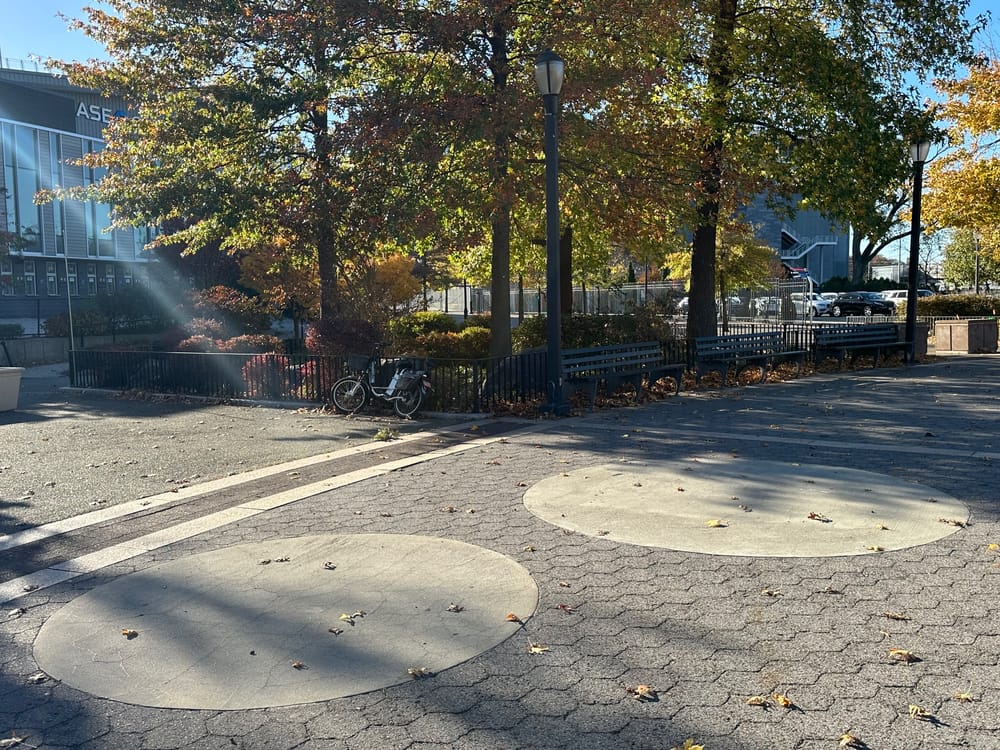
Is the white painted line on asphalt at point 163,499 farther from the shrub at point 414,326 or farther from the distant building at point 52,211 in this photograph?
the distant building at point 52,211

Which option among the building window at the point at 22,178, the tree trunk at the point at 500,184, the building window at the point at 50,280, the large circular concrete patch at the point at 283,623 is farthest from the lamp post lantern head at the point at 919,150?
the building window at the point at 50,280

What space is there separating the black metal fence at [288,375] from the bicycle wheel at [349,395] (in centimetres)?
70

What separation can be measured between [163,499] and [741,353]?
39.9ft

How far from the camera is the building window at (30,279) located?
148 ft

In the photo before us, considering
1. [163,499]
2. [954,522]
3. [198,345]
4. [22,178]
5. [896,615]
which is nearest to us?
[896,615]

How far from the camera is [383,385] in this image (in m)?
13.6

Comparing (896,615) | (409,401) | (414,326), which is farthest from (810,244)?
(896,615)

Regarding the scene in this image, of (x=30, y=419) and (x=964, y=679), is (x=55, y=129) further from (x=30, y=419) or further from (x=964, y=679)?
(x=964, y=679)

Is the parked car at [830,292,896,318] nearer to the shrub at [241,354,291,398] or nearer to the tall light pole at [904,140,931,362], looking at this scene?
the tall light pole at [904,140,931,362]

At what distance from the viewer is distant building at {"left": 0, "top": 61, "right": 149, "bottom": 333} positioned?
44.1 metres

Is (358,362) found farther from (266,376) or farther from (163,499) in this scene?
(163,499)

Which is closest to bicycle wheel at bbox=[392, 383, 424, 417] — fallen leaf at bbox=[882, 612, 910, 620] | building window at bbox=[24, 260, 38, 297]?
fallen leaf at bbox=[882, 612, 910, 620]

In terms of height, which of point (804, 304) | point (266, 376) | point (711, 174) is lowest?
point (266, 376)

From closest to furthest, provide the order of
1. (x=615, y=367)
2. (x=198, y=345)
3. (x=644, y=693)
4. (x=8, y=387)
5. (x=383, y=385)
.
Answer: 1. (x=644, y=693)
2. (x=383, y=385)
3. (x=615, y=367)
4. (x=8, y=387)
5. (x=198, y=345)
